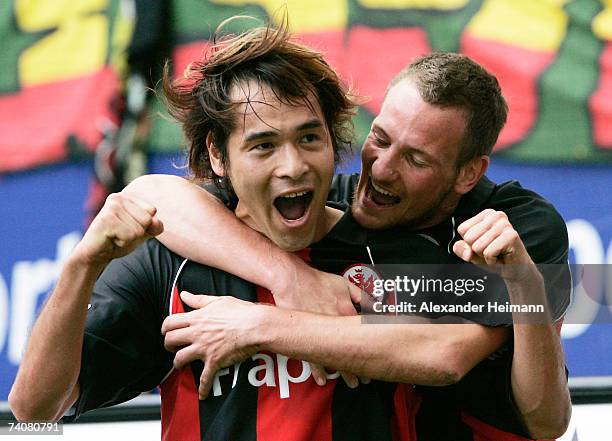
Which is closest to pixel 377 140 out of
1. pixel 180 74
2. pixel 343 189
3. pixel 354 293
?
pixel 343 189

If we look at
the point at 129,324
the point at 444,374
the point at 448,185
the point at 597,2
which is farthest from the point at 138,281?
the point at 597,2

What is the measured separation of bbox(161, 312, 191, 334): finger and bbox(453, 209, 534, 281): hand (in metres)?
0.54

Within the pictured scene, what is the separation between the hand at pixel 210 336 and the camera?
193 centimetres

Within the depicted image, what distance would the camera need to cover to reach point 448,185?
2361mm

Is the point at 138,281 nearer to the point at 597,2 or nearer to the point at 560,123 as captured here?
the point at 560,123

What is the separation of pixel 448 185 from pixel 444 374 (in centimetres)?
58

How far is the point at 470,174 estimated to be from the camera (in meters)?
2.40

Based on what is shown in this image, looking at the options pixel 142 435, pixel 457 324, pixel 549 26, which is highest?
pixel 549 26

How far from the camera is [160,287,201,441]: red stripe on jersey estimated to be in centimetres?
197

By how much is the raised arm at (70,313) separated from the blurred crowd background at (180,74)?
1.15 m

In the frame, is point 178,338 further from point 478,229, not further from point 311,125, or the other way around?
point 478,229

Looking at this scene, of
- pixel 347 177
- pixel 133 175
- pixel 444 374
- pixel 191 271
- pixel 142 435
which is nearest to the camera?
pixel 444 374

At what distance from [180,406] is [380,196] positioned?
68 centimetres

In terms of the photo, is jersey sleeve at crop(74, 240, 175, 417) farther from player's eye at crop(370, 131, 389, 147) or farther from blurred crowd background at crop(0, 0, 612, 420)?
blurred crowd background at crop(0, 0, 612, 420)
